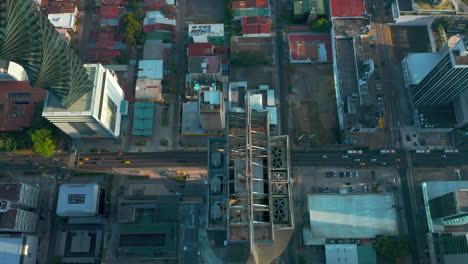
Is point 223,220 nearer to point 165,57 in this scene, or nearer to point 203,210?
point 203,210

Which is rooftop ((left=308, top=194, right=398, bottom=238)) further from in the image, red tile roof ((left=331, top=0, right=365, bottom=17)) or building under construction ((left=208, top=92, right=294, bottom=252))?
red tile roof ((left=331, top=0, right=365, bottom=17))

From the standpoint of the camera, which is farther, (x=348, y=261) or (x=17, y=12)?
(x=348, y=261)

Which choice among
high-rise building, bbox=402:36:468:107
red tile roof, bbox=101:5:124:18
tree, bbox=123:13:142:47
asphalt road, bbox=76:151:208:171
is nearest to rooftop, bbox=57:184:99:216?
asphalt road, bbox=76:151:208:171

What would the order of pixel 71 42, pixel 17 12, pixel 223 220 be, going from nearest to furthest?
1. pixel 17 12
2. pixel 223 220
3. pixel 71 42

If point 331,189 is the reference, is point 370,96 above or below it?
above

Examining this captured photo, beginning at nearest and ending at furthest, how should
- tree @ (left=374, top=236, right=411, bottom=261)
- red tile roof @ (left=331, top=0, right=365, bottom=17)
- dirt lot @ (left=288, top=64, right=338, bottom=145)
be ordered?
tree @ (left=374, top=236, right=411, bottom=261), dirt lot @ (left=288, top=64, right=338, bottom=145), red tile roof @ (left=331, top=0, right=365, bottom=17)

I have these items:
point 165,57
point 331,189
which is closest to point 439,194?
point 331,189

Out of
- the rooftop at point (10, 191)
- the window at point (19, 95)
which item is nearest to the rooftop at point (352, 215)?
the rooftop at point (10, 191)

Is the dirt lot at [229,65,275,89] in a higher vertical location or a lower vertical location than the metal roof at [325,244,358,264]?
higher
